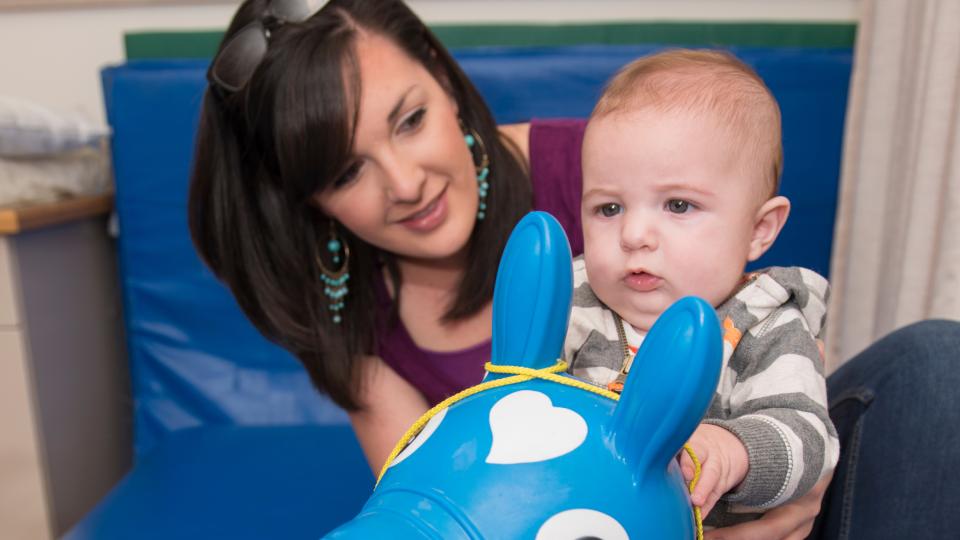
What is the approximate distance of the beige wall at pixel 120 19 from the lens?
178 centimetres

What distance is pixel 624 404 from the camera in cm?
50

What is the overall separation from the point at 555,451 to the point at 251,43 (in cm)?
75

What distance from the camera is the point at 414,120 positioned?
1.04 metres

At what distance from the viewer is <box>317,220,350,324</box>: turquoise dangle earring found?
3.97ft

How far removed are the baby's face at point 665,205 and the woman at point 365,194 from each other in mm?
361

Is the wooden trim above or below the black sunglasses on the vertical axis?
below

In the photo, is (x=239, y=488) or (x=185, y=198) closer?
(x=239, y=488)

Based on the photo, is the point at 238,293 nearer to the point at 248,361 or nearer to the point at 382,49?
the point at 382,49

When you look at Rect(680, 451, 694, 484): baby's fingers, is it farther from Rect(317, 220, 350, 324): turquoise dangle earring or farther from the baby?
Rect(317, 220, 350, 324): turquoise dangle earring

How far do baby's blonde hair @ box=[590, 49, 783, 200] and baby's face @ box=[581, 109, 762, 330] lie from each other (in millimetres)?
12

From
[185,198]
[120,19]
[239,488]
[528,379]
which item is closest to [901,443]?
[528,379]

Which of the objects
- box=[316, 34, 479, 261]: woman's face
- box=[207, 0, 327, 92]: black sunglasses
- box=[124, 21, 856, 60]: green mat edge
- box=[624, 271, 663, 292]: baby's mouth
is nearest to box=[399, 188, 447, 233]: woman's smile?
box=[316, 34, 479, 261]: woman's face

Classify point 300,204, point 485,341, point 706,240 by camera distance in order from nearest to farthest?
point 706,240
point 300,204
point 485,341

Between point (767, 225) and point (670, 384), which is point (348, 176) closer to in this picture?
point (767, 225)
